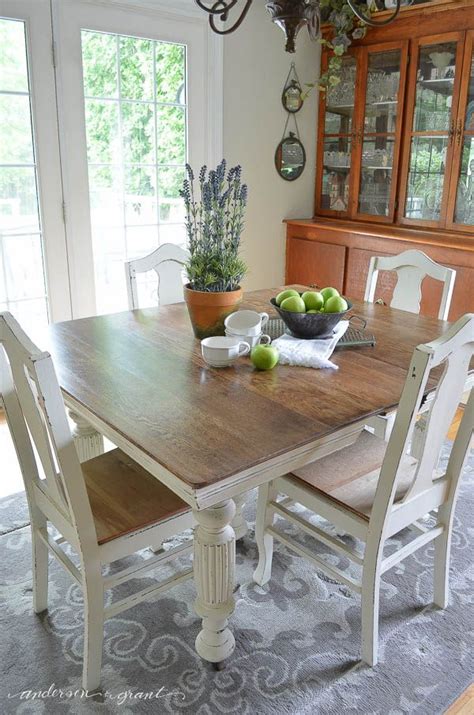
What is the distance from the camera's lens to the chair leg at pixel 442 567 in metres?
1.81

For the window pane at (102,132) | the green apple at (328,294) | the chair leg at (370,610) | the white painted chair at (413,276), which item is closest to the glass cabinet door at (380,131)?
the white painted chair at (413,276)

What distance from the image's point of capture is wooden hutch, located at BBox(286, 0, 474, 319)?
3.27 meters

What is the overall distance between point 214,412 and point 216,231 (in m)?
0.61

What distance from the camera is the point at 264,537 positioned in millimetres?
1916

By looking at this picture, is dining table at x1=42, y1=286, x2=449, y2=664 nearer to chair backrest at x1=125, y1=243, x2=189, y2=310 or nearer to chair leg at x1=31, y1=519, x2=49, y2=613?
chair leg at x1=31, y1=519, x2=49, y2=613

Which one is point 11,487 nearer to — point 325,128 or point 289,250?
point 289,250

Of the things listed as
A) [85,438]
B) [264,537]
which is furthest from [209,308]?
[264,537]

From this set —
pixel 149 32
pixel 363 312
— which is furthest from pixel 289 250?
pixel 363 312

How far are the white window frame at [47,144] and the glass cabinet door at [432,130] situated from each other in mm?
2029

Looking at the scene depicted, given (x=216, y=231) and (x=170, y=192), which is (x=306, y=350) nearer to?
(x=216, y=231)

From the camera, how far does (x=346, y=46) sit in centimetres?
371

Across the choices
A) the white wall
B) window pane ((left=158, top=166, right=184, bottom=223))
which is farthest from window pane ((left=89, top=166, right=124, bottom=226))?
the white wall

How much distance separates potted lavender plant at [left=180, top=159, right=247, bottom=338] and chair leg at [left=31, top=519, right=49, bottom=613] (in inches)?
30.9

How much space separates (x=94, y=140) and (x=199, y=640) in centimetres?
258
